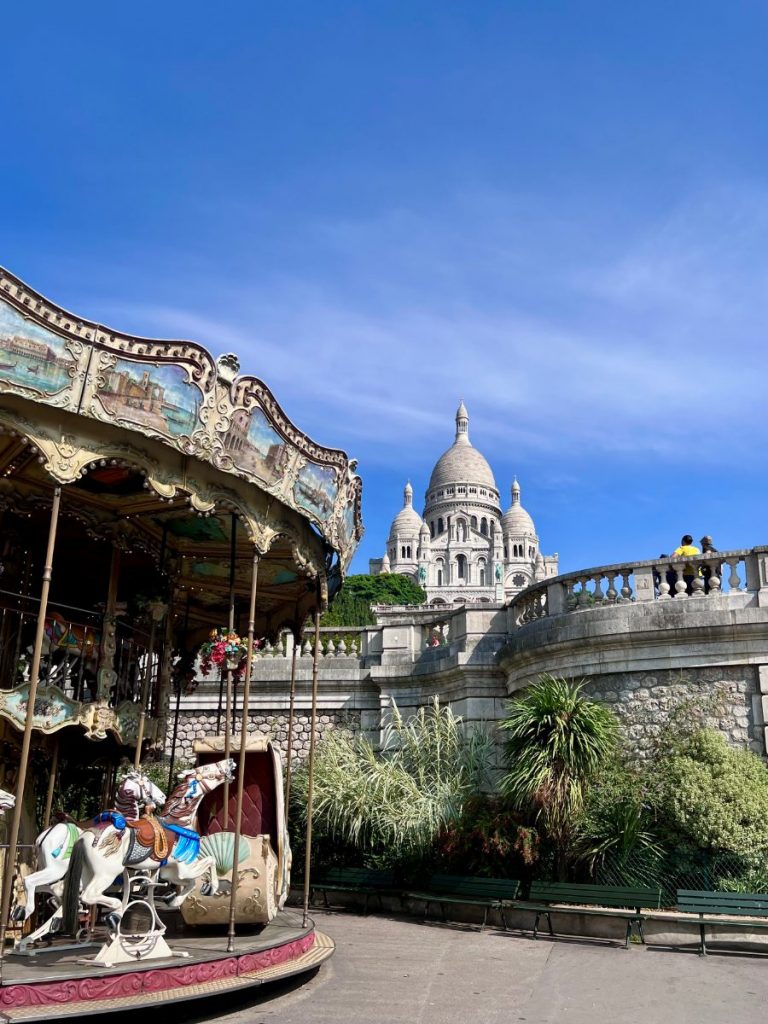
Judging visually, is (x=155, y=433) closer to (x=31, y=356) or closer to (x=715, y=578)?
(x=31, y=356)

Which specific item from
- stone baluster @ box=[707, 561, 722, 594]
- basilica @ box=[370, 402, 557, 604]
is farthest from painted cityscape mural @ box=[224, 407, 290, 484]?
basilica @ box=[370, 402, 557, 604]

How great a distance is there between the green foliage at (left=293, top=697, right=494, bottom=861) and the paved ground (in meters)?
3.15

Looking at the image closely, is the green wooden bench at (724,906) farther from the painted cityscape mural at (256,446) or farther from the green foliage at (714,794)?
the painted cityscape mural at (256,446)

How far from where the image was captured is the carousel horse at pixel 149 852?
929 cm

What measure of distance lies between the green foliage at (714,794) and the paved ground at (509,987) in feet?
5.95

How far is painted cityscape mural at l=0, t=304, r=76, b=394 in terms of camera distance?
9039mm

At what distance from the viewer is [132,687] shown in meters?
14.1

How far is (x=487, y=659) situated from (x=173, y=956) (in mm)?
10696

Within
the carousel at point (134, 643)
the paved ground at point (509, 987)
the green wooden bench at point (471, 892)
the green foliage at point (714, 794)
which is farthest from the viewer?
the green wooden bench at point (471, 892)

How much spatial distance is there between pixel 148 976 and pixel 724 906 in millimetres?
7511

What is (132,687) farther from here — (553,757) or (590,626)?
(590,626)

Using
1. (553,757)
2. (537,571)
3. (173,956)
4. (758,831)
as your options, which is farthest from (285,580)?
(537,571)

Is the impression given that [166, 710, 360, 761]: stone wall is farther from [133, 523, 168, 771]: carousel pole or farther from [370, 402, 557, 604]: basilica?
[370, 402, 557, 604]: basilica

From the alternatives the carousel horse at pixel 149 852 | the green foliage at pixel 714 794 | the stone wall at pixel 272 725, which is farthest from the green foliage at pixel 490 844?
the stone wall at pixel 272 725
